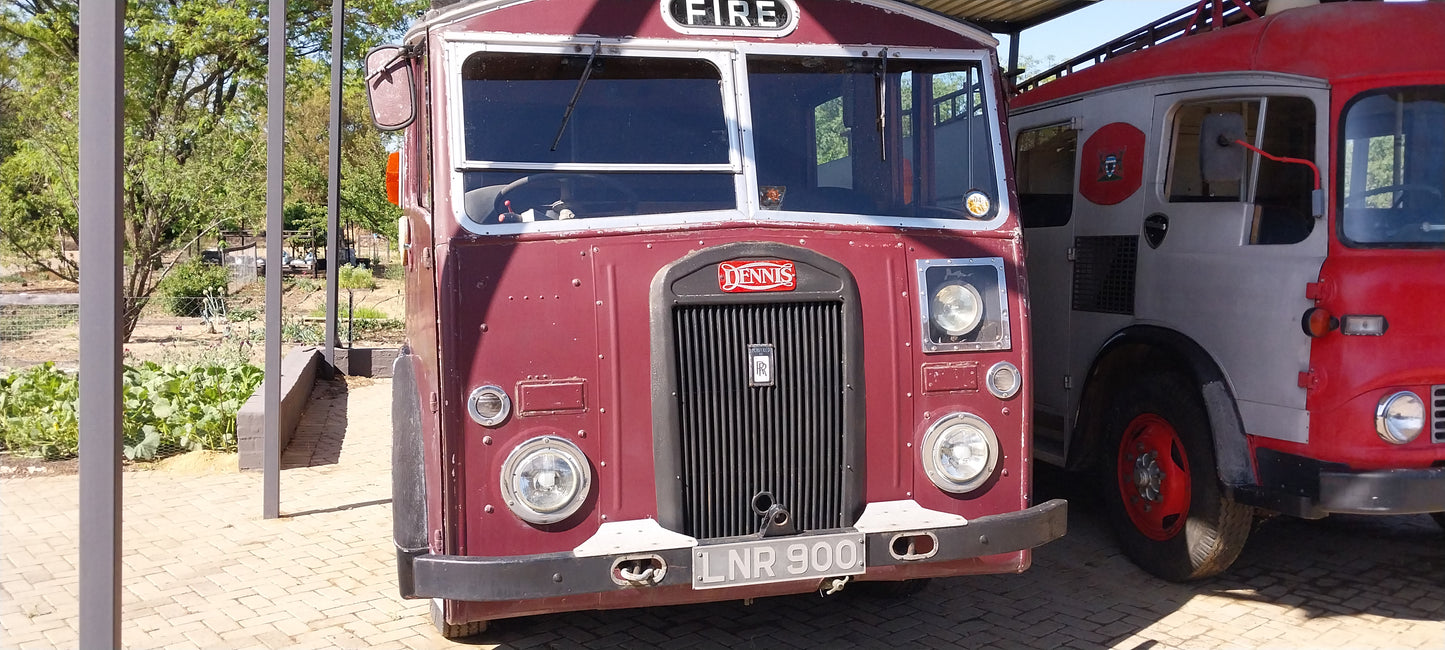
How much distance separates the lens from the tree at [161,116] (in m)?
16.0

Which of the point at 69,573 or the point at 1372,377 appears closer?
the point at 1372,377

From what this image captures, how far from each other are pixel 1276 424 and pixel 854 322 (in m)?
2.19

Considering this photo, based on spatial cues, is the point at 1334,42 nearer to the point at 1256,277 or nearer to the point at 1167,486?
the point at 1256,277

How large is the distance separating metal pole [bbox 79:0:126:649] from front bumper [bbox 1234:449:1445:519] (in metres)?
4.56

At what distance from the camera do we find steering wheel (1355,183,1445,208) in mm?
4801

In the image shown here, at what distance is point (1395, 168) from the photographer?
191 inches

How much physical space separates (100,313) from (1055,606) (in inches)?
165

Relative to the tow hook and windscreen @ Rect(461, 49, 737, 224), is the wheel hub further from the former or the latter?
the tow hook

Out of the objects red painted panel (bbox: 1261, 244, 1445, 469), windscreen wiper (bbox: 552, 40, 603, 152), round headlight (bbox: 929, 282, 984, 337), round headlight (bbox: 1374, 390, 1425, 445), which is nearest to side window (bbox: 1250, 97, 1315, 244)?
red painted panel (bbox: 1261, 244, 1445, 469)

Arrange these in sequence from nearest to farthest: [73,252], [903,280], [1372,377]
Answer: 1. [903,280]
2. [1372,377]
3. [73,252]

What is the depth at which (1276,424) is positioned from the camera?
4.94 meters

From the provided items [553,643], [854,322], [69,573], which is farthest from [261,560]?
[854,322]

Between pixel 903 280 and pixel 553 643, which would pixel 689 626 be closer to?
pixel 553 643

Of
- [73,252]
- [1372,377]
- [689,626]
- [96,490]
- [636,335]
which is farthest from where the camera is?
[73,252]
